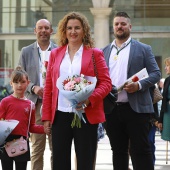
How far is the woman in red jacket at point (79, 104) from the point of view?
6.10 m

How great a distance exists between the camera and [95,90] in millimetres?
6156

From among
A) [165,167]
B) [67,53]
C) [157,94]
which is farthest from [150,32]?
[67,53]

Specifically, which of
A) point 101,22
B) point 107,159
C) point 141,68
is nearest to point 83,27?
point 141,68

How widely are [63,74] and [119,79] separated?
1.37 meters

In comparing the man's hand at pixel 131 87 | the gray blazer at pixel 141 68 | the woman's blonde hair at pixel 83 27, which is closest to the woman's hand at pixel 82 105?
the woman's blonde hair at pixel 83 27

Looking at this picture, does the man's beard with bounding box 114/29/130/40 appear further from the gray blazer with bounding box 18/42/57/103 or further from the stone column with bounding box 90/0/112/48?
the stone column with bounding box 90/0/112/48

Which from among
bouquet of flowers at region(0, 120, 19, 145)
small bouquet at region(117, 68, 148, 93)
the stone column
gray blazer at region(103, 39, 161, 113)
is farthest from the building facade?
bouquet of flowers at region(0, 120, 19, 145)

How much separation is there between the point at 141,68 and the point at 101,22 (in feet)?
68.4

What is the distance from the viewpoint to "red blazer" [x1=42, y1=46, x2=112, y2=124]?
20.1 ft

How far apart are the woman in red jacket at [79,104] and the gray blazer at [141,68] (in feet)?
3.58

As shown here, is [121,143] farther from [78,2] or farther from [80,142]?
[78,2]

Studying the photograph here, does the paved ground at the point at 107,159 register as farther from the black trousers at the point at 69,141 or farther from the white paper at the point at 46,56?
the black trousers at the point at 69,141

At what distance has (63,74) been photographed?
619 cm

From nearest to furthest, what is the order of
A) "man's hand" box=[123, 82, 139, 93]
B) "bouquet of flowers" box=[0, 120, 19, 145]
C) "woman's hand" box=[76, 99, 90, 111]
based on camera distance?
1. "woman's hand" box=[76, 99, 90, 111]
2. "bouquet of flowers" box=[0, 120, 19, 145]
3. "man's hand" box=[123, 82, 139, 93]
